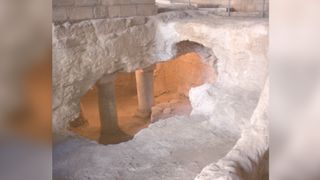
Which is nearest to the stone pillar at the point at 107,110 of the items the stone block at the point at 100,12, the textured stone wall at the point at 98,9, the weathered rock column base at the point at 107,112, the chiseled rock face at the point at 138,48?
the weathered rock column base at the point at 107,112

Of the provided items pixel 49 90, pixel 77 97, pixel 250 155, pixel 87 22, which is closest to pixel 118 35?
pixel 87 22

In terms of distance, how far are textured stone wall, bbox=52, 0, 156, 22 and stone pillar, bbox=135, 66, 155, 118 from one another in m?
3.12

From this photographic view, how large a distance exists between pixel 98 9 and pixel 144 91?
4526 millimetres

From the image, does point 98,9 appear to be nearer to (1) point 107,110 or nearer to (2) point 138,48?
(2) point 138,48

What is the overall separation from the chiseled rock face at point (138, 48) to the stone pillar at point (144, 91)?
2.66 meters

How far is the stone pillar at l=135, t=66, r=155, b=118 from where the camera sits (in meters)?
10.4

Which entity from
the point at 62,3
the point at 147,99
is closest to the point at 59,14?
the point at 62,3

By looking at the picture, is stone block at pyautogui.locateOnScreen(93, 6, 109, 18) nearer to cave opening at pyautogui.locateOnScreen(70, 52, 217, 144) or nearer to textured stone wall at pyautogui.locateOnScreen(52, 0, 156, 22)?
textured stone wall at pyautogui.locateOnScreen(52, 0, 156, 22)

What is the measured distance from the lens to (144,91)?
10648 mm

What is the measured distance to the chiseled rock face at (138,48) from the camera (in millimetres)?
5992

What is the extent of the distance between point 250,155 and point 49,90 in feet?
10.2

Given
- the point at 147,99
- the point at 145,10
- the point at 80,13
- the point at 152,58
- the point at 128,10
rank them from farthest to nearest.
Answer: the point at 147,99
the point at 152,58
the point at 145,10
the point at 128,10
the point at 80,13

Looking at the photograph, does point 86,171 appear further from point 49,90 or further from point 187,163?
point 49,90

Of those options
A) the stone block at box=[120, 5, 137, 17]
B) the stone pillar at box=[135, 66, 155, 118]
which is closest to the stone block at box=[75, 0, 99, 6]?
the stone block at box=[120, 5, 137, 17]
